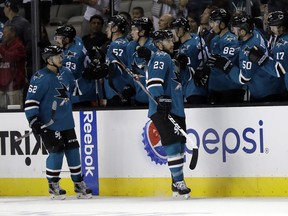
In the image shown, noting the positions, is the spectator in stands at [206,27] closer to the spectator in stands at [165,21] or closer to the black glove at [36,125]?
the spectator in stands at [165,21]

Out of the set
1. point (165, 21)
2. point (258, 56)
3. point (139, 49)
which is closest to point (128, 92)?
point (139, 49)

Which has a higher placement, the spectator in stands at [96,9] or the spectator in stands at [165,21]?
the spectator in stands at [96,9]

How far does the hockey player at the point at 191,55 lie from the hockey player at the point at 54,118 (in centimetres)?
119

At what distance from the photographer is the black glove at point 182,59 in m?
12.9

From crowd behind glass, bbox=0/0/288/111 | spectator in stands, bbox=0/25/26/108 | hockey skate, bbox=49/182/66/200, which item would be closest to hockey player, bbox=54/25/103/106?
crowd behind glass, bbox=0/0/288/111

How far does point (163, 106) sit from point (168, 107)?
54mm

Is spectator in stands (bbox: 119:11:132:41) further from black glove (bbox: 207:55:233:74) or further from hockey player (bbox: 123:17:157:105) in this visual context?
black glove (bbox: 207:55:233:74)

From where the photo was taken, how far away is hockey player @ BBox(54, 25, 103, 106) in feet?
44.3

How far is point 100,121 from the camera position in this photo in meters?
13.4

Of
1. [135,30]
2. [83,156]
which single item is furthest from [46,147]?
[135,30]

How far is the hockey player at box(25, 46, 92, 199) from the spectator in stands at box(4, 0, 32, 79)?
0.66 meters

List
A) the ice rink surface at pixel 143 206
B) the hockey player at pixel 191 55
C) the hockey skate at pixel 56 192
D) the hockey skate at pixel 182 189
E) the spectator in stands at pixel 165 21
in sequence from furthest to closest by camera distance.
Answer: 1. the spectator in stands at pixel 165 21
2. the hockey skate at pixel 56 192
3. the hockey player at pixel 191 55
4. the hockey skate at pixel 182 189
5. the ice rink surface at pixel 143 206

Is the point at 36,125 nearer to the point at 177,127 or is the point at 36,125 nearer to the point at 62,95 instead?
the point at 62,95

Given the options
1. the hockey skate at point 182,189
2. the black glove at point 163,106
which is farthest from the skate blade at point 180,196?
the black glove at point 163,106
